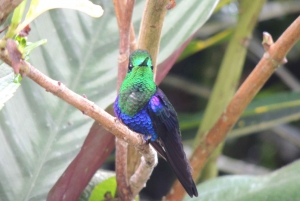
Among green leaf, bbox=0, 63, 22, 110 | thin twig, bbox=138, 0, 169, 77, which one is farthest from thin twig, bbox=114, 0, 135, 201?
green leaf, bbox=0, 63, 22, 110

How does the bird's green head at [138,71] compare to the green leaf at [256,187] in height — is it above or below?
above

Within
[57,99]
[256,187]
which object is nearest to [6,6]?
[57,99]

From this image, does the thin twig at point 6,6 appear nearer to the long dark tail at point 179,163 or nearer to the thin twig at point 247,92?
the long dark tail at point 179,163

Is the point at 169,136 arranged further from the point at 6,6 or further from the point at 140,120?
the point at 6,6

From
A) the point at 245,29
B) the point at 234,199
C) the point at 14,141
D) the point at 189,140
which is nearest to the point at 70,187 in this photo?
the point at 14,141

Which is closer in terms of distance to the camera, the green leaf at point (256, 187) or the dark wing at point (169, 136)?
the dark wing at point (169, 136)

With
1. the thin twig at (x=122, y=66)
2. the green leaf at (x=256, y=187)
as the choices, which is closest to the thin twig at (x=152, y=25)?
the thin twig at (x=122, y=66)
